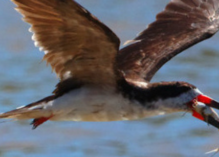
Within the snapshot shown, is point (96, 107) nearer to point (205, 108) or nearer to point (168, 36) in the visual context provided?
point (205, 108)

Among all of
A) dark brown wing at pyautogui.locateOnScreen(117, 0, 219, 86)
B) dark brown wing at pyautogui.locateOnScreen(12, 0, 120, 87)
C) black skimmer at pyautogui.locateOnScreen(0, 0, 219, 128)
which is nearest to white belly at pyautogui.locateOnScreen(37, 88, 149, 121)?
black skimmer at pyautogui.locateOnScreen(0, 0, 219, 128)

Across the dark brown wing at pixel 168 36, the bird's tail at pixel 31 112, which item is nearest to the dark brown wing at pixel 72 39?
the bird's tail at pixel 31 112

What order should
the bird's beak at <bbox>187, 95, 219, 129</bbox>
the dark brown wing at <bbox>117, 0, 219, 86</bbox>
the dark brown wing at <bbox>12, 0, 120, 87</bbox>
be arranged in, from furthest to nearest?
the dark brown wing at <bbox>117, 0, 219, 86</bbox>, the bird's beak at <bbox>187, 95, 219, 129</bbox>, the dark brown wing at <bbox>12, 0, 120, 87</bbox>

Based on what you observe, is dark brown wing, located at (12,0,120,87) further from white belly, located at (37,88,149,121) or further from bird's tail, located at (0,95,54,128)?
bird's tail, located at (0,95,54,128)

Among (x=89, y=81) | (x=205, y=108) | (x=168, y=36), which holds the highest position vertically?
(x=168, y=36)

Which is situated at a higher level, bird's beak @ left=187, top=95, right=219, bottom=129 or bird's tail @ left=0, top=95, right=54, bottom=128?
bird's tail @ left=0, top=95, right=54, bottom=128

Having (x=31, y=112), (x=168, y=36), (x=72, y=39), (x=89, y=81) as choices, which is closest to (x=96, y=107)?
(x=89, y=81)

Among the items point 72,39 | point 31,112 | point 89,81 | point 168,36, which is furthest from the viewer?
point 168,36

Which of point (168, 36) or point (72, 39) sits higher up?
point (168, 36)

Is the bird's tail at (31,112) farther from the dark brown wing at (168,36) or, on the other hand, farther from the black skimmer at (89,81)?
the dark brown wing at (168,36)
